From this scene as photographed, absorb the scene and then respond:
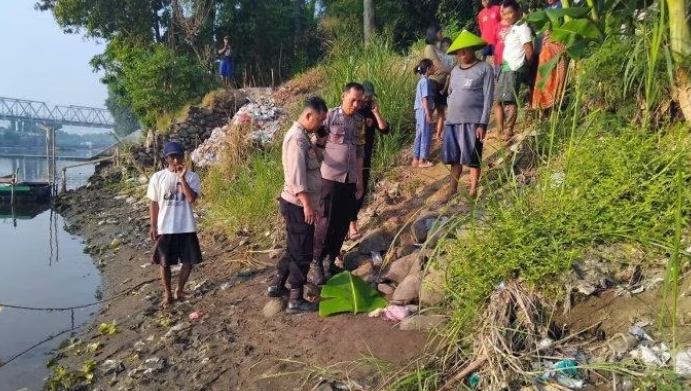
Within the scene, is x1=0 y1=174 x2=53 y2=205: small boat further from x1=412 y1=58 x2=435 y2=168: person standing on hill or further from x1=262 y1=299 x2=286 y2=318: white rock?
x1=262 y1=299 x2=286 y2=318: white rock

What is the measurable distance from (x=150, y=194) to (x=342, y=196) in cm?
173

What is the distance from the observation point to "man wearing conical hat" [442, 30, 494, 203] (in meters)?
4.59

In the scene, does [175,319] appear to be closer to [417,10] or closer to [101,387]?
[101,387]

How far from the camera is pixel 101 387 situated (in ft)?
12.7

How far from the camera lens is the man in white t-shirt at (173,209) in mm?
4572

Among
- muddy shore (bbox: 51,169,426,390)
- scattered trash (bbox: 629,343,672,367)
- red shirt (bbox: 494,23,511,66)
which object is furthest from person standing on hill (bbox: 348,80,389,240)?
scattered trash (bbox: 629,343,672,367)

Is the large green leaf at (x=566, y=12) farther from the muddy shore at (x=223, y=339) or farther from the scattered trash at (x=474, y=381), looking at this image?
the scattered trash at (x=474, y=381)

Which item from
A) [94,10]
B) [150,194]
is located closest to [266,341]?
[150,194]

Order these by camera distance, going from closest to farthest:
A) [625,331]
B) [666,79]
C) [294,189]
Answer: [625,331] < [666,79] < [294,189]

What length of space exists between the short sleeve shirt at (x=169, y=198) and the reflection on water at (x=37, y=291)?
5.67 ft

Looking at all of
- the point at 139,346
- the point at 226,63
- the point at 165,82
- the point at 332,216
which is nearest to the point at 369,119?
the point at 332,216

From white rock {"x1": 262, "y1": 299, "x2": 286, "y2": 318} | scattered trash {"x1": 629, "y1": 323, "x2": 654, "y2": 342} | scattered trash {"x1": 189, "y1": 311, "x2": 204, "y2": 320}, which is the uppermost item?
scattered trash {"x1": 629, "y1": 323, "x2": 654, "y2": 342}

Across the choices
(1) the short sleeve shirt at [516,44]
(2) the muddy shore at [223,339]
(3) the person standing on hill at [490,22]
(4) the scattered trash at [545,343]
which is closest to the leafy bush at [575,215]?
(4) the scattered trash at [545,343]

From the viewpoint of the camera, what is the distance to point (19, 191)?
1702 centimetres
